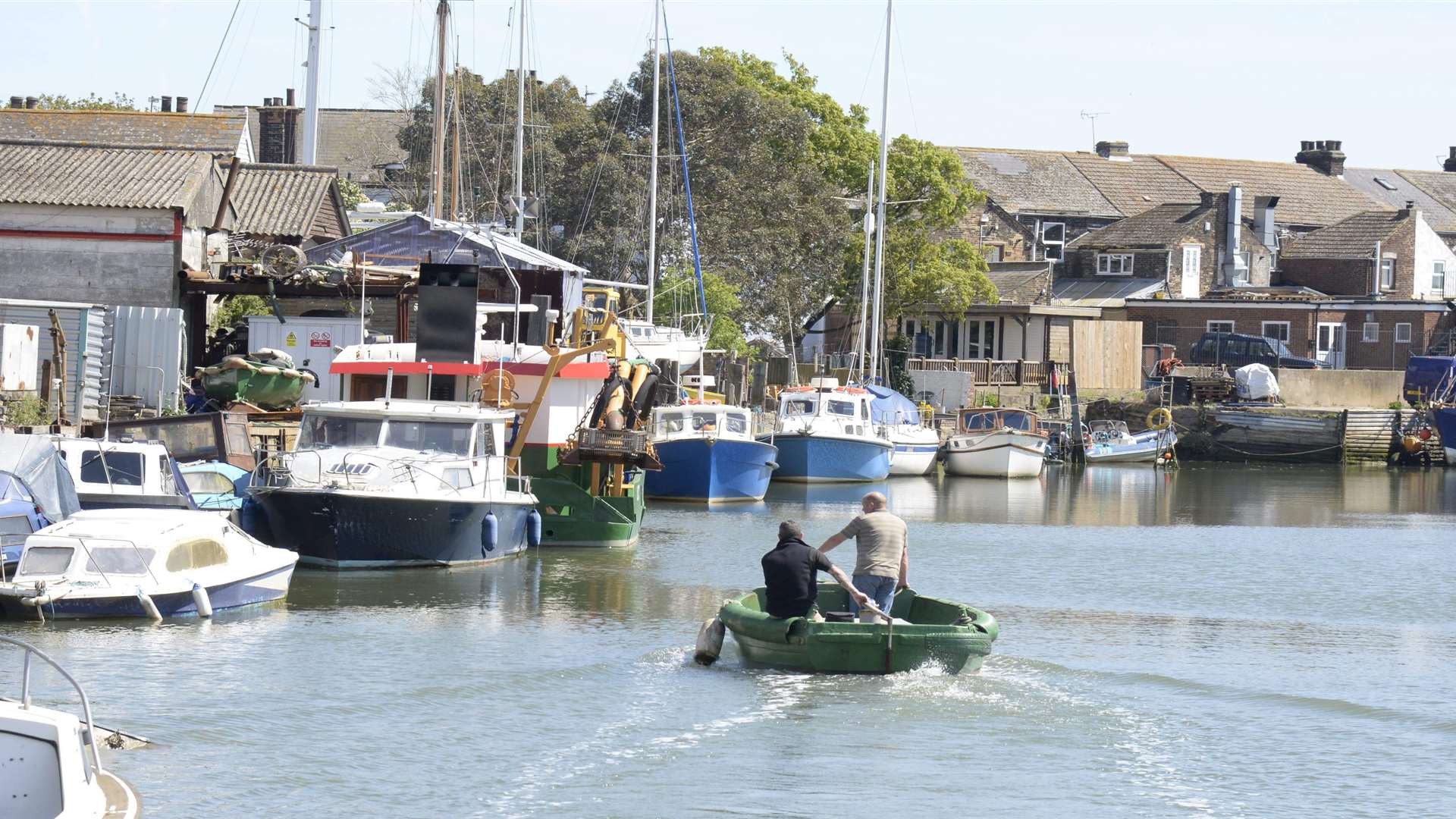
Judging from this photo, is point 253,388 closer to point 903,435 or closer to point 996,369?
point 903,435

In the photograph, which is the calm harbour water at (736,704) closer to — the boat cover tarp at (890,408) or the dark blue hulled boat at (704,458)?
the dark blue hulled boat at (704,458)

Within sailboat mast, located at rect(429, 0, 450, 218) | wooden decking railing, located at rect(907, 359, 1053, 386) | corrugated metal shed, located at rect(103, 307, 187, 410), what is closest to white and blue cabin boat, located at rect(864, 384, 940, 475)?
wooden decking railing, located at rect(907, 359, 1053, 386)

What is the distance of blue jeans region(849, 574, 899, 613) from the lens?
63.7 ft

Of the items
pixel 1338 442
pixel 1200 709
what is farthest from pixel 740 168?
pixel 1200 709

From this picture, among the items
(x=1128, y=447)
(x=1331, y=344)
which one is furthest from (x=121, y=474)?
(x=1331, y=344)

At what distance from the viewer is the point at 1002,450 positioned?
180ft

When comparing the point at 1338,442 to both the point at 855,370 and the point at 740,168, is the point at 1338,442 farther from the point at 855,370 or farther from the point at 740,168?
the point at 740,168

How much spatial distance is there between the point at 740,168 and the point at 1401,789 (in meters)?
A: 46.7

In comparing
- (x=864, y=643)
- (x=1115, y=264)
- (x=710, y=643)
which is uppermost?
(x=1115, y=264)

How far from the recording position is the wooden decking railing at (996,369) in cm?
6588

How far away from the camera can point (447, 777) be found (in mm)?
15281

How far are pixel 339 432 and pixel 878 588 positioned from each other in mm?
11379

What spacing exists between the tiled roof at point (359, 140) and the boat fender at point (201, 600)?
64.0 metres

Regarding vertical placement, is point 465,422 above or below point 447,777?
above
